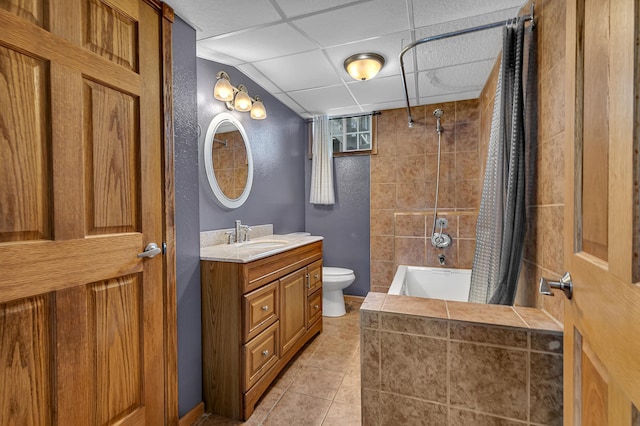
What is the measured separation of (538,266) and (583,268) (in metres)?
0.71

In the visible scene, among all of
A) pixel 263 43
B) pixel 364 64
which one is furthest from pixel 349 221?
pixel 263 43

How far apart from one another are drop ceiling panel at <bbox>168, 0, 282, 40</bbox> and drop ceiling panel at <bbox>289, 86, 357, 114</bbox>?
41.8 inches

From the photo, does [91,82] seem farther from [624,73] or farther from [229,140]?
[624,73]

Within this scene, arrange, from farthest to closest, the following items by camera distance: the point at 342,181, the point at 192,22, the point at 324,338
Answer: the point at 342,181
the point at 324,338
the point at 192,22

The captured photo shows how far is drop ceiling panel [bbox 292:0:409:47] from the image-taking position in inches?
57.8

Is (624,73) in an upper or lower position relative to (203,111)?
lower

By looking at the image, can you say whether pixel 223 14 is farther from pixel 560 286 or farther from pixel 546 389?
pixel 546 389

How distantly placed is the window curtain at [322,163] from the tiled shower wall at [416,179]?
51 cm

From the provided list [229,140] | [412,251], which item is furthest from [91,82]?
[412,251]

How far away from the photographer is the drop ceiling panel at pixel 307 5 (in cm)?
141

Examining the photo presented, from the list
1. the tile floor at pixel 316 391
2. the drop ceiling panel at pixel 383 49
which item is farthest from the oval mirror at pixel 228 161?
the tile floor at pixel 316 391

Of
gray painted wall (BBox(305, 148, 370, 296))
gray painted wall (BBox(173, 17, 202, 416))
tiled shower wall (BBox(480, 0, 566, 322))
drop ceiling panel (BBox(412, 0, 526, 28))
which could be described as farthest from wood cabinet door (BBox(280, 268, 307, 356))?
drop ceiling panel (BBox(412, 0, 526, 28))

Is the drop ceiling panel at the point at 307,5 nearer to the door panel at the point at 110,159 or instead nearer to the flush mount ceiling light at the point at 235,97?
the flush mount ceiling light at the point at 235,97

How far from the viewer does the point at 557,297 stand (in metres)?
1.05
